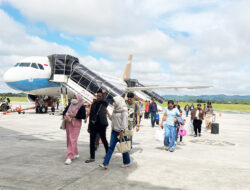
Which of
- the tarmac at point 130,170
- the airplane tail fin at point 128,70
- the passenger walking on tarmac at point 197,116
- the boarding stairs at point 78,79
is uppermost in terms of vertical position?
the airplane tail fin at point 128,70

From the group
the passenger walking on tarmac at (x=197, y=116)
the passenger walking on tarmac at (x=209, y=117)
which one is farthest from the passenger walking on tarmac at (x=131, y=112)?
the passenger walking on tarmac at (x=209, y=117)

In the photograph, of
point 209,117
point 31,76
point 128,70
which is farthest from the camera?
point 128,70

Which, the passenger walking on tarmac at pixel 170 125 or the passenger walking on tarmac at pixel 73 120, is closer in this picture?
the passenger walking on tarmac at pixel 73 120

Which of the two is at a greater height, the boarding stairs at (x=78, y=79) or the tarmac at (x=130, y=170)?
the boarding stairs at (x=78, y=79)

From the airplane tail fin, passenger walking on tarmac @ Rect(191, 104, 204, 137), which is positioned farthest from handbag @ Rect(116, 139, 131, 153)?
the airplane tail fin

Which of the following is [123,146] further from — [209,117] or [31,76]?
[31,76]

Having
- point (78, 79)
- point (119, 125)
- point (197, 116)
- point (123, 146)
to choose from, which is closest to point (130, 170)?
point (123, 146)

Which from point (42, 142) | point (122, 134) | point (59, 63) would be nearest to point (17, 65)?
point (59, 63)

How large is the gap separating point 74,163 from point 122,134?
59.3 inches

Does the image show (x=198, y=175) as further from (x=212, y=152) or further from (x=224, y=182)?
(x=212, y=152)

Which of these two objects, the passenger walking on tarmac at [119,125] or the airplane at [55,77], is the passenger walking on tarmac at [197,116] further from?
the airplane at [55,77]

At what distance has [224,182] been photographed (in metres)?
5.01

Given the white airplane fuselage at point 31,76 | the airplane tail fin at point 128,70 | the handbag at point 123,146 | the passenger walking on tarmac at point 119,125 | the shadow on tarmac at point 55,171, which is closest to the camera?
the shadow on tarmac at point 55,171

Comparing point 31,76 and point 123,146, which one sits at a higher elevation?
point 31,76
